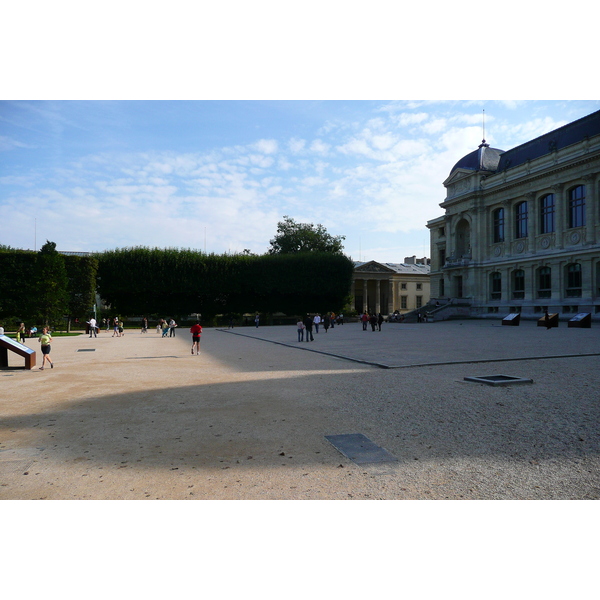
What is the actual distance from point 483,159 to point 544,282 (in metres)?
18.3

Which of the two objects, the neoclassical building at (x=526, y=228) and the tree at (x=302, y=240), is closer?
the neoclassical building at (x=526, y=228)

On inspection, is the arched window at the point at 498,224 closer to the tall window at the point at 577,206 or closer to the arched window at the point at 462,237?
the arched window at the point at 462,237

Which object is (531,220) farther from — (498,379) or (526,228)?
(498,379)

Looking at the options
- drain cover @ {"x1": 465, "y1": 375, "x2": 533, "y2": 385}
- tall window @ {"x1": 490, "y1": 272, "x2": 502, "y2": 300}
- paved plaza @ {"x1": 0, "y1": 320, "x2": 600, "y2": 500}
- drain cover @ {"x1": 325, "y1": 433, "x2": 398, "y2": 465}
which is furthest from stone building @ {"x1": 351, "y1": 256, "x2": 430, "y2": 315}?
drain cover @ {"x1": 325, "y1": 433, "x2": 398, "y2": 465}

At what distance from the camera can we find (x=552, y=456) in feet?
17.5

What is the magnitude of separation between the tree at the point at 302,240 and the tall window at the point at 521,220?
29.9 metres

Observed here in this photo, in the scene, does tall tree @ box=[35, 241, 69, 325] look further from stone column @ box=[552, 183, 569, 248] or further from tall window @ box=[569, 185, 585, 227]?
tall window @ box=[569, 185, 585, 227]

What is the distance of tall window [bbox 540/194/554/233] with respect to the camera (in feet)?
153

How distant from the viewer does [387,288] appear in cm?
8825

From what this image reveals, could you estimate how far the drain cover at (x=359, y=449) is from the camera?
5.31 metres

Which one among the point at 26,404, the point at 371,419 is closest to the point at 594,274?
the point at 371,419

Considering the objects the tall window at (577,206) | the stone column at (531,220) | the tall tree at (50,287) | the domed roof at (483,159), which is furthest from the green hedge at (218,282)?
the tall window at (577,206)

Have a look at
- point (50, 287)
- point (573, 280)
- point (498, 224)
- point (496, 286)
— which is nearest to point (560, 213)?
point (573, 280)

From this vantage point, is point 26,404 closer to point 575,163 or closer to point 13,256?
point 13,256
